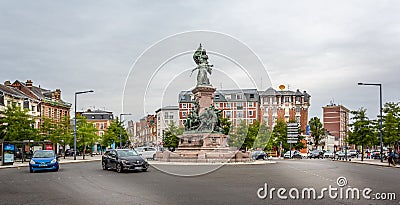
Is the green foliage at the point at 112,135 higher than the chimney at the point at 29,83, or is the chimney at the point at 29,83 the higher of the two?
the chimney at the point at 29,83

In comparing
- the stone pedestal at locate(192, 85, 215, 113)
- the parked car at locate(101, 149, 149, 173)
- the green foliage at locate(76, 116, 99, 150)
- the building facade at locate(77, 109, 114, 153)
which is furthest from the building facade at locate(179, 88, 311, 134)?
the parked car at locate(101, 149, 149, 173)

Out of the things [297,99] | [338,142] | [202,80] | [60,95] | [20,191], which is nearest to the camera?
[20,191]

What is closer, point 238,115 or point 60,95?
point 60,95

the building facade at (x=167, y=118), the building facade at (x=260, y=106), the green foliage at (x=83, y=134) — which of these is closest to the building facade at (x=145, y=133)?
the building facade at (x=167, y=118)

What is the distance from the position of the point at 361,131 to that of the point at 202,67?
2674cm

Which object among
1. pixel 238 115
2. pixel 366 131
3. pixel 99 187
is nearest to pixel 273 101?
pixel 238 115

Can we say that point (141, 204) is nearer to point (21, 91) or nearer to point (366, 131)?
point (366, 131)

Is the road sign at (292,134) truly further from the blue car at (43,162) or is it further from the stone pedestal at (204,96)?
the blue car at (43,162)

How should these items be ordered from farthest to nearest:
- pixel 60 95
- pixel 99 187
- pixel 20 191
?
pixel 60 95
pixel 99 187
pixel 20 191

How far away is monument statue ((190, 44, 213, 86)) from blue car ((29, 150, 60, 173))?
1852 centimetres

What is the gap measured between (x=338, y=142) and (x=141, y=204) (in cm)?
15209

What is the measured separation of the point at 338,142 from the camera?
15625 centimetres

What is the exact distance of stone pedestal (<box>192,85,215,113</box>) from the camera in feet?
146

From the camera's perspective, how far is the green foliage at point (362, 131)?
59.5 metres
